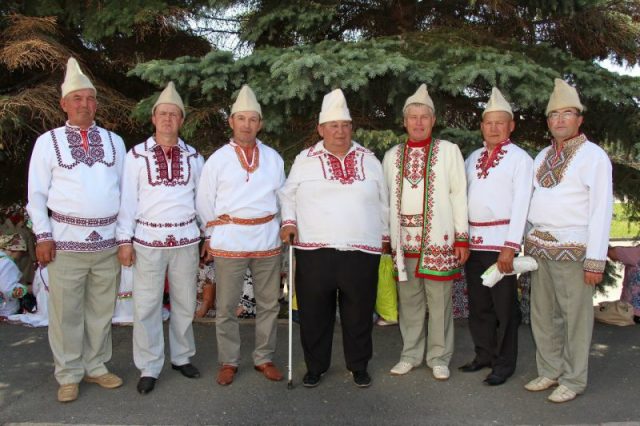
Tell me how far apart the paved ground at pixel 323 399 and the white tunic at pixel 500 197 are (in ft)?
3.46

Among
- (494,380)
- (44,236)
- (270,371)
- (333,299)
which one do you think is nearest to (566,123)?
(494,380)

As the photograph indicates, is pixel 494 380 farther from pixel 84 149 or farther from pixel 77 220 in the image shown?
pixel 84 149

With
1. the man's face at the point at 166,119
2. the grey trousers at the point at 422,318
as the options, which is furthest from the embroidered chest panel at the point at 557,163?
the man's face at the point at 166,119

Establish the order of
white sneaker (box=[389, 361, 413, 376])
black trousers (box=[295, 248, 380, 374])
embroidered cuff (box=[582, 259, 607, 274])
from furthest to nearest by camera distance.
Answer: white sneaker (box=[389, 361, 413, 376])
black trousers (box=[295, 248, 380, 374])
embroidered cuff (box=[582, 259, 607, 274])

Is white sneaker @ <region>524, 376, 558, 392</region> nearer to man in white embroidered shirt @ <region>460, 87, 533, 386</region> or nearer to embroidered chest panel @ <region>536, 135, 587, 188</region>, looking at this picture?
man in white embroidered shirt @ <region>460, 87, 533, 386</region>

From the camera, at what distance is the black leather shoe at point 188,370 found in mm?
4449

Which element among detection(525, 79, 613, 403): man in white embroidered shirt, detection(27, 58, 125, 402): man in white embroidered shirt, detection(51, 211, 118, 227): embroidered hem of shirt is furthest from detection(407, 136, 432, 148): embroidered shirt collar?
detection(51, 211, 118, 227): embroidered hem of shirt

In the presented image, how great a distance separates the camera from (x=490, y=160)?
4227 mm

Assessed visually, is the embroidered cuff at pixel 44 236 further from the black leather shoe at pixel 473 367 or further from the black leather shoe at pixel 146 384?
the black leather shoe at pixel 473 367

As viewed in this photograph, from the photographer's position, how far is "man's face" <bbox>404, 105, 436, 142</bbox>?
14.1 ft

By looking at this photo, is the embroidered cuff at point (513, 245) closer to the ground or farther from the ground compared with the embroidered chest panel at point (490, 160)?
closer to the ground

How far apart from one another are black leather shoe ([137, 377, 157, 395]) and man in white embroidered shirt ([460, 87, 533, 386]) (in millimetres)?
2365

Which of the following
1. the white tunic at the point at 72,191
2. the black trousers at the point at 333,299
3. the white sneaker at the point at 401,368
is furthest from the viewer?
the white sneaker at the point at 401,368

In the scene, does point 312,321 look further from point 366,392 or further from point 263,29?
point 263,29
